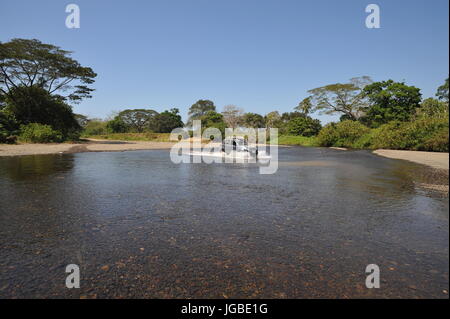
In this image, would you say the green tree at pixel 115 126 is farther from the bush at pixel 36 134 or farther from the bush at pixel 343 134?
the bush at pixel 343 134

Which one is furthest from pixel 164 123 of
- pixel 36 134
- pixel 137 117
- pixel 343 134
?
pixel 343 134

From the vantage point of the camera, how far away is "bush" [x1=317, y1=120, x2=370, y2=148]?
37.7 meters

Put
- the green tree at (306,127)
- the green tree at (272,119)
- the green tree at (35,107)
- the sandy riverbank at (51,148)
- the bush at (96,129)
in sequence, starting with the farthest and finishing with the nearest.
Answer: the green tree at (272,119) → the bush at (96,129) → the green tree at (306,127) → the green tree at (35,107) → the sandy riverbank at (51,148)

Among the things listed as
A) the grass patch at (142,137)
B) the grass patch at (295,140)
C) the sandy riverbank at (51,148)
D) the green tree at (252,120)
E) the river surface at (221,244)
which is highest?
the green tree at (252,120)

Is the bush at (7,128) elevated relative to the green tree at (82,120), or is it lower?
lower

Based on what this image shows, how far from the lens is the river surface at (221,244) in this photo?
238cm

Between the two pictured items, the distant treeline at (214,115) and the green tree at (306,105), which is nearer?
the distant treeline at (214,115)

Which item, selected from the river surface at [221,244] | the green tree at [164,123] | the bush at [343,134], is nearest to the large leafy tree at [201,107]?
the green tree at [164,123]

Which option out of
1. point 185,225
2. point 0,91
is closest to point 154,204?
point 185,225

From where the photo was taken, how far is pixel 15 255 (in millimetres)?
3029

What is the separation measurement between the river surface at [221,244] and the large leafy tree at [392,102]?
40.8m

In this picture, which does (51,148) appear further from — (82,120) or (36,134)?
(82,120)

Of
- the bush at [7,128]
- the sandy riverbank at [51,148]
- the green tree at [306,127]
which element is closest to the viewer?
the sandy riverbank at [51,148]

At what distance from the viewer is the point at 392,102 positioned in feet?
133
